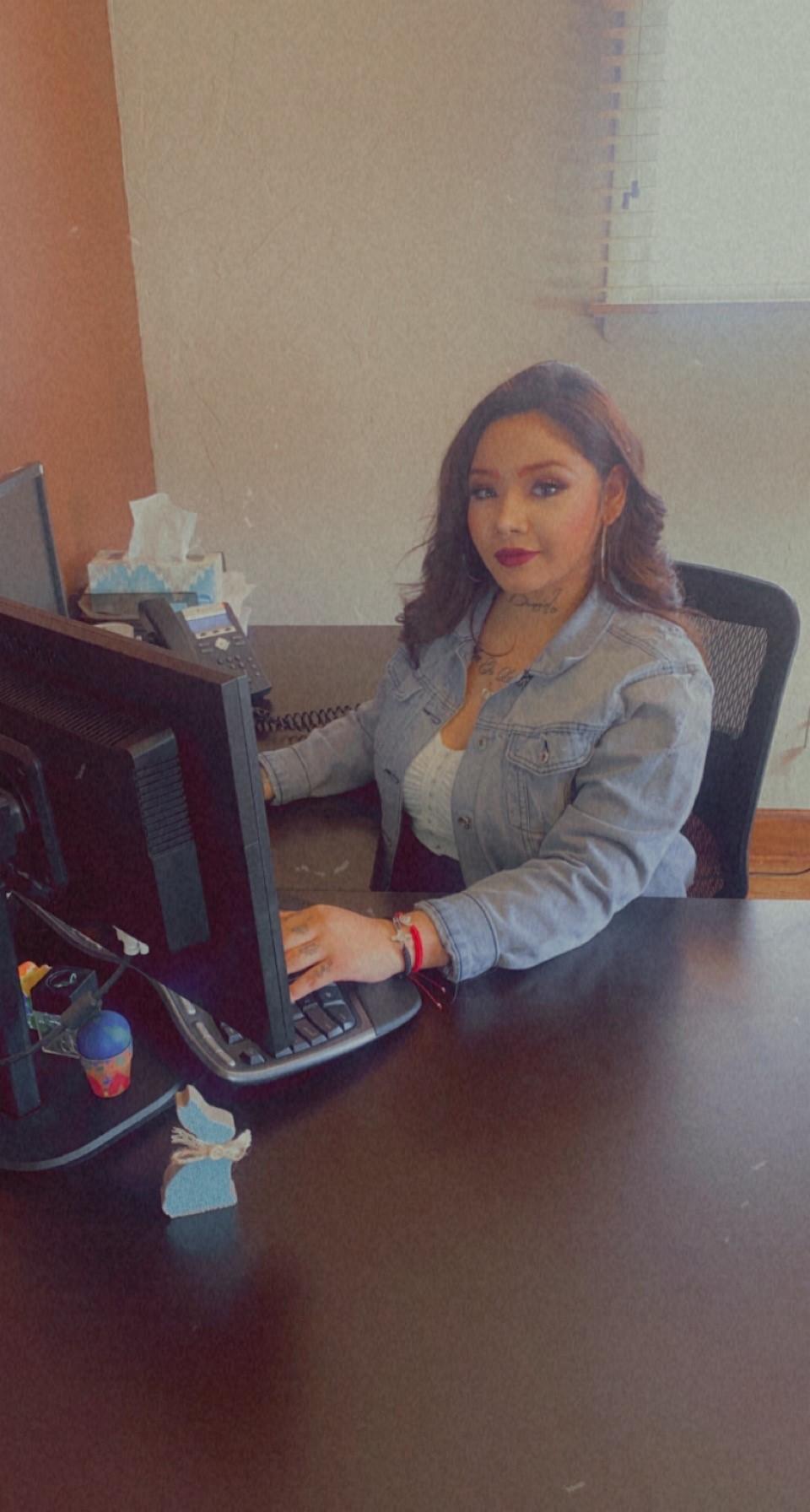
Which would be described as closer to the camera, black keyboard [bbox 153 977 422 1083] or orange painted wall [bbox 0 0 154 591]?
black keyboard [bbox 153 977 422 1083]

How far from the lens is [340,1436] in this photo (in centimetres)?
60

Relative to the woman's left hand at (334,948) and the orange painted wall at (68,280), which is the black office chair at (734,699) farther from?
the orange painted wall at (68,280)

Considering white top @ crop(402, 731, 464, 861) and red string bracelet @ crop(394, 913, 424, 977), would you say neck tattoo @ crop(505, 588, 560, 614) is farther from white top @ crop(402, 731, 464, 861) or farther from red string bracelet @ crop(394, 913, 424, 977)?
red string bracelet @ crop(394, 913, 424, 977)

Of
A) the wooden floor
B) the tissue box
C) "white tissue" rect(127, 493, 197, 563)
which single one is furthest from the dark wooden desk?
the wooden floor

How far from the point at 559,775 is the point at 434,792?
190 mm

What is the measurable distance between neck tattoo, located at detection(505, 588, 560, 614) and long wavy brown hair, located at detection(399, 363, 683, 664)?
0.21ft

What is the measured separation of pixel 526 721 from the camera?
1.21m

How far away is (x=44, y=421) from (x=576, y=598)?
3.32 feet

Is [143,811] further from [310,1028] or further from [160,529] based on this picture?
[160,529]

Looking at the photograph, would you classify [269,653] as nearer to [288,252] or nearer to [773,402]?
[288,252]

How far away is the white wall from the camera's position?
200 centimetres

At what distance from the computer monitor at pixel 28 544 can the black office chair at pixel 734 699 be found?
2.70 feet

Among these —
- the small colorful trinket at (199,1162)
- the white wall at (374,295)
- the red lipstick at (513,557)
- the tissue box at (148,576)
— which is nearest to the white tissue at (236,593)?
the tissue box at (148,576)

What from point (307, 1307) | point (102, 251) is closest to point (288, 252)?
point (102, 251)
